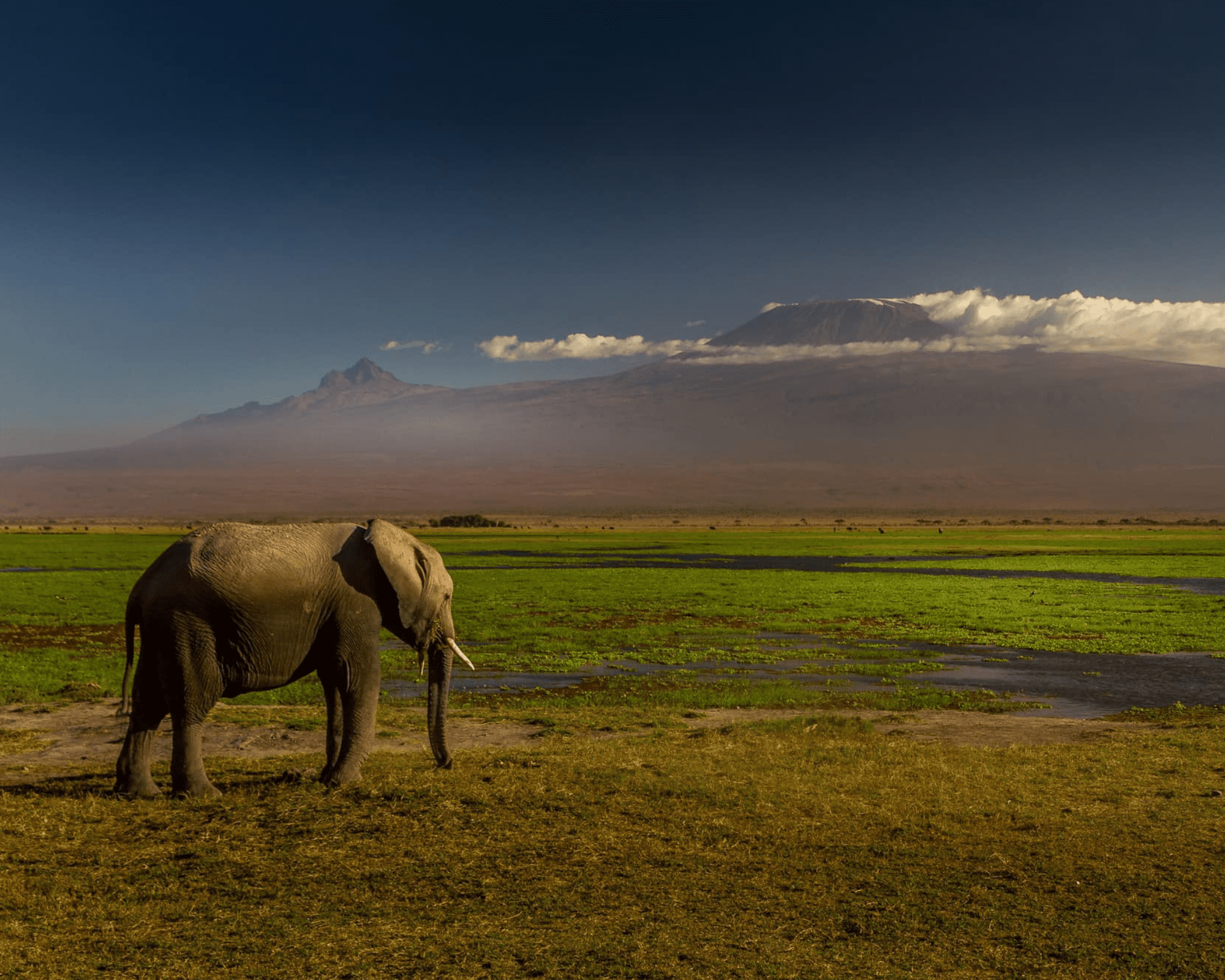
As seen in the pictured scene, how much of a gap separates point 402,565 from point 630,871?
5385mm

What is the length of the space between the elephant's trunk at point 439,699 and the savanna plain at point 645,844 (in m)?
0.35

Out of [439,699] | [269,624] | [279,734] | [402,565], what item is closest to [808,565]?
[279,734]

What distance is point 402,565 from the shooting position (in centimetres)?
1380

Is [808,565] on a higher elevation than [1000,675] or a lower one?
lower

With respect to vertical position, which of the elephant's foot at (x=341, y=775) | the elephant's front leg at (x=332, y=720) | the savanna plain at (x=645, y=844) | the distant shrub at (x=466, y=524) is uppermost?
the elephant's front leg at (x=332, y=720)

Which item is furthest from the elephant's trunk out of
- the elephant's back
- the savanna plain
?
the elephant's back

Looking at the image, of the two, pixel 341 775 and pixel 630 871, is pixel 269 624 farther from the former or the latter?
pixel 630 871

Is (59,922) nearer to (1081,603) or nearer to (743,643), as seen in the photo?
(743,643)

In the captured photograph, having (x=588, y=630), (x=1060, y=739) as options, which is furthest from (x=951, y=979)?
(x=588, y=630)

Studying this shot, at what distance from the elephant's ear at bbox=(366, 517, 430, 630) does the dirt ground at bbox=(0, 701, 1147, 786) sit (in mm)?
3379

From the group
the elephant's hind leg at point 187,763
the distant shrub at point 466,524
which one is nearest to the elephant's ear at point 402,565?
the elephant's hind leg at point 187,763

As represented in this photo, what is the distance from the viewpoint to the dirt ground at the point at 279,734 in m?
15.8

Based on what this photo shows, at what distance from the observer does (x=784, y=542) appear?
109000mm

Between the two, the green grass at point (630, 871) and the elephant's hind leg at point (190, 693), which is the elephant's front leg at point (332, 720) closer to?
the green grass at point (630, 871)
